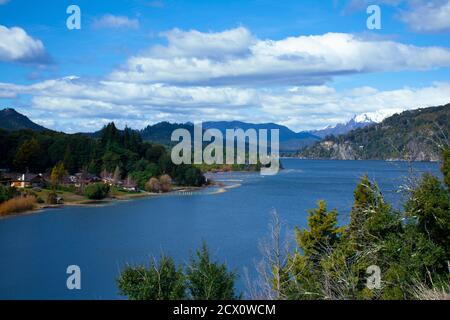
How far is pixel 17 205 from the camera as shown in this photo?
4384 cm

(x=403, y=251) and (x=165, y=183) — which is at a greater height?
(x=403, y=251)

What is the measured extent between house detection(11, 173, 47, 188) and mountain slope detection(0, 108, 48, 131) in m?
98.6

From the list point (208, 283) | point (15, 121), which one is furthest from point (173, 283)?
point (15, 121)

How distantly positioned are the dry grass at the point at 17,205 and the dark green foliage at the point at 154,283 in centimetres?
3373

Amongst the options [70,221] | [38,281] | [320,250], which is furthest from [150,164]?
[320,250]

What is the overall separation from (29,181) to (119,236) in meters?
24.5

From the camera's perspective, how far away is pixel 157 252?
2705 centimetres

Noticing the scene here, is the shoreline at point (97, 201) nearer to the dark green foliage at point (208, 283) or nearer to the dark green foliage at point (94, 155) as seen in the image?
the dark green foliage at point (94, 155)

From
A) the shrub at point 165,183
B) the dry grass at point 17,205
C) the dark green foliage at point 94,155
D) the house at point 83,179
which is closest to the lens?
the dry grass at point 17,205

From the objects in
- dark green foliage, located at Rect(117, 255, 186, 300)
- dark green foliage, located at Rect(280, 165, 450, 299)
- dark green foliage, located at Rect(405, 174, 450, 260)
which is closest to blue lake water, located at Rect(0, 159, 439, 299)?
dark green foliage, located at Rect(280, 165, 450, 299)

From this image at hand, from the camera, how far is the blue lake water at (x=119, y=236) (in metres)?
22.1

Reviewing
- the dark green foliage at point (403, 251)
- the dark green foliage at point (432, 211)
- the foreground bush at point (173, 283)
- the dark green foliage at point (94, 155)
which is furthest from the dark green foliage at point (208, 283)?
the dark green foliage at point (94, 155)

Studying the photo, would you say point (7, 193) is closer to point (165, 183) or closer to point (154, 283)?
point (165, 183)

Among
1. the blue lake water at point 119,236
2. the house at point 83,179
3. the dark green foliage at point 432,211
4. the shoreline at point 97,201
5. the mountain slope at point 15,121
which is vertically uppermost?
the mountain slope at point 15,121
